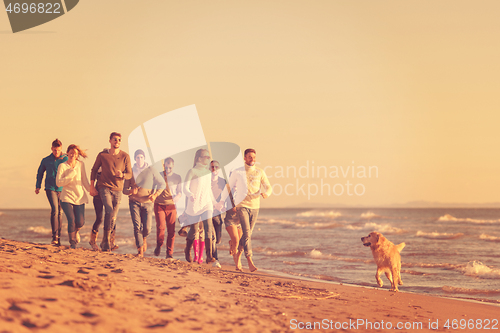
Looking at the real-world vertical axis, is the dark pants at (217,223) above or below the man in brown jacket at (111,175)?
below

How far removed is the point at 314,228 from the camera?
29766 millimetres

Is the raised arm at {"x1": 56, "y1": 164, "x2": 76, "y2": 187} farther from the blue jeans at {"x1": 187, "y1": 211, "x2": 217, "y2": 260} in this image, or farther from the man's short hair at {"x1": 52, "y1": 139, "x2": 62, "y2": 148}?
the blue jeans at {"x1": 187, "y1": 211, "x2": 217, "y2": 260}

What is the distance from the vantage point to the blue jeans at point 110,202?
737 cm

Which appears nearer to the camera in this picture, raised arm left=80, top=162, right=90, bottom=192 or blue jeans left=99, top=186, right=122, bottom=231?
blue jeans left=99, top=186, right=122, bottom=231

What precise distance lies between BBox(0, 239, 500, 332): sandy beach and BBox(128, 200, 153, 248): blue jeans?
109 centimetres

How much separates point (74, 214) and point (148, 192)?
1.41m

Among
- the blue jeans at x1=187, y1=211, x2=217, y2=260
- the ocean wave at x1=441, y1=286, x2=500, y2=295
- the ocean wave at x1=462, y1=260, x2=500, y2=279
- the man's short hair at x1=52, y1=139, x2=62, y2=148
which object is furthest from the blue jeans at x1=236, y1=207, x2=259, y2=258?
the ocean wave at x1=462, y1=260, x2=500, y2=279

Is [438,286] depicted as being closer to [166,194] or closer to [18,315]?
[166,194]

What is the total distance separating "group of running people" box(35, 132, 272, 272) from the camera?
7.48 meters

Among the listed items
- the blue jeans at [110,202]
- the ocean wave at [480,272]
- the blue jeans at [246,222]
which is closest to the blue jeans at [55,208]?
the blue jeans at [110,202]

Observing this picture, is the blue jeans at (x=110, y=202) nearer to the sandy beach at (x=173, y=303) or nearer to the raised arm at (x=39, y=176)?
the sandy beach at (x=173, y=303)

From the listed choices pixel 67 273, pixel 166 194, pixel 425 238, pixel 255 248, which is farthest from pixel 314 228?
pixel 67 273

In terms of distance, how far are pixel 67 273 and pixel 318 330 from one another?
9.72ft

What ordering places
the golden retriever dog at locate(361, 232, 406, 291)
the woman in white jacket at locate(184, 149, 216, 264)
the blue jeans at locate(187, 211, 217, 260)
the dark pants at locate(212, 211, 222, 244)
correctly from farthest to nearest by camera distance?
the dark pants at locate(212, 211, 222, 244) → the blue jeans at locate(187, 211, 217, 260) → the woman in white jacket at locate(184, 149, 216, 264) → the golden retriever dog at locate(361, 232, 406, 291)
